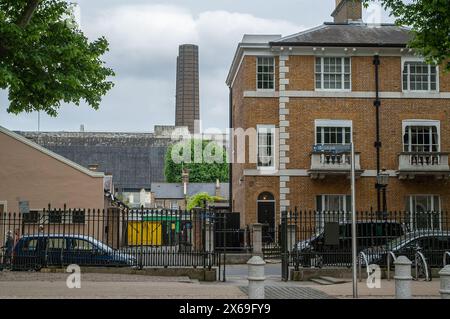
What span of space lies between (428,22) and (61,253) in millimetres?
12913

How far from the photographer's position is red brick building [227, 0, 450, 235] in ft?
119

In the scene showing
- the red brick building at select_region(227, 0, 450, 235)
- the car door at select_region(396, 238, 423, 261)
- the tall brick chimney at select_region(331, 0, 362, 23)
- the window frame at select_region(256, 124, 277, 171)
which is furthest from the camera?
the tall brick chimney at select_region(331, 0, 362, 23)

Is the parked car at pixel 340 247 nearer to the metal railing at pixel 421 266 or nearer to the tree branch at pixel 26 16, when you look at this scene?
the metal railing at pixel 421 266

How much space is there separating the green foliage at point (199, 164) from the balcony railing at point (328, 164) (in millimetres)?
65286

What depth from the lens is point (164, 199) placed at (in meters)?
87.6

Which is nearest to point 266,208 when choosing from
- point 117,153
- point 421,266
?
point 421,266

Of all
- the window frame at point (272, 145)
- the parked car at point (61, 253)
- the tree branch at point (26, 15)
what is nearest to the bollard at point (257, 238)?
the parked car at point (61, 253)

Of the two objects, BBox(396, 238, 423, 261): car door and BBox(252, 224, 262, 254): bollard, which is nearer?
BBox(396, 238, 423, 261): car door

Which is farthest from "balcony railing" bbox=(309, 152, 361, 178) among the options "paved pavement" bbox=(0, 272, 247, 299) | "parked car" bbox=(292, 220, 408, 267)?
"paved pavement" bbox=(0, 272, 247, 299)

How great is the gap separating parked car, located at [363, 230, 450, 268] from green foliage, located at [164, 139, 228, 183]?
79719 millimetres

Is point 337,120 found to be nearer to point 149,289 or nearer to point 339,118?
point 339,118

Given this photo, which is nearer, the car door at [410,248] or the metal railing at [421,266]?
the metal railing at [421,266]

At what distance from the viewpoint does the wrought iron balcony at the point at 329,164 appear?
116 feet

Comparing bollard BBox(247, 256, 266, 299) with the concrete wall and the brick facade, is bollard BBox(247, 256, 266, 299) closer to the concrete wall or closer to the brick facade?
the brick facade
